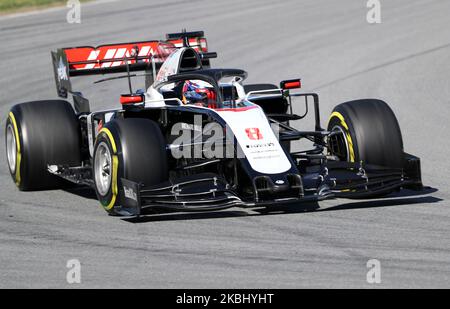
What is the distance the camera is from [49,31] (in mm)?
26078

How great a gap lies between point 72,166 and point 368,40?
41.5 ft

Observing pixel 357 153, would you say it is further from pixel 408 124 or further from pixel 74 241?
pixel 408 124

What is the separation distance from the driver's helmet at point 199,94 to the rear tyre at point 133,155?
3.97 feet

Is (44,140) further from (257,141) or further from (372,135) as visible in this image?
(372,135)

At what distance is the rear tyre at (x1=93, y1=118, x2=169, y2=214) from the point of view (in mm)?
9570

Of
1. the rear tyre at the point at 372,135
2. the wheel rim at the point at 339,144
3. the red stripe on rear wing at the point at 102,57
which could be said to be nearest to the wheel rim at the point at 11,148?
the red stripe on rear wing at the point at 102,57

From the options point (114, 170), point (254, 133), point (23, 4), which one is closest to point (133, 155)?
point (114, 170)

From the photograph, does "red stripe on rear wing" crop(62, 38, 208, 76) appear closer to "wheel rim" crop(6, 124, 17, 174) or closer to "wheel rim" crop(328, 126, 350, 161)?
"wheel rim" crop(6, 124, 17, 174)

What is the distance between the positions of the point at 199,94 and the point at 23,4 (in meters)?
20.9

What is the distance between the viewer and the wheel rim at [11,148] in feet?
38.9

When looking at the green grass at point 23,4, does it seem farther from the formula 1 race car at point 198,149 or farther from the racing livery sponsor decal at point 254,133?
the racing livery sponsor decal at point 254,133

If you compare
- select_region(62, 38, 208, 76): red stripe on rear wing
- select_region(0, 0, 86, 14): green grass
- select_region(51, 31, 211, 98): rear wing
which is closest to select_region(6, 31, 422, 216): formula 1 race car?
select_region(51, 31, 211, 98): rear wing

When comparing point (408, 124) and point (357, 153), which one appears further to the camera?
point (408, 124)

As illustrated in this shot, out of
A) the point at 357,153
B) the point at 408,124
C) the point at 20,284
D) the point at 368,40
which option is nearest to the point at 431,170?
the point at 357,153
